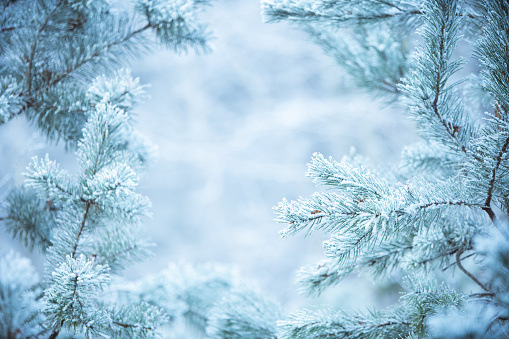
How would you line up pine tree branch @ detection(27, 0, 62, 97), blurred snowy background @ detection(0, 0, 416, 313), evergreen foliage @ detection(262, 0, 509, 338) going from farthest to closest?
blurred snowy background @ detection(0, 0, 416, 313) → pine tree branch @ detection(27, 0, 62, 97) → evergreen foliage @ detection(262, 0, 509, 338)

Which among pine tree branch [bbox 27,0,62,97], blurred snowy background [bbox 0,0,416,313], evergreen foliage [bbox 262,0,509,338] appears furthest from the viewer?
blurred snowy background [bbox 0,0,416,313]

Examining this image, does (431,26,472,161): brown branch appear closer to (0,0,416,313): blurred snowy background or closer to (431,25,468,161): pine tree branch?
(431,25,468,161): pine tree branch

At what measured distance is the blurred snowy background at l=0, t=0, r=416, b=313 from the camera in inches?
136

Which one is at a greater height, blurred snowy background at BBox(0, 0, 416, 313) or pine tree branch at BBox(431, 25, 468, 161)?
blurred snowy background at BBox(0, 0, 416, 313)

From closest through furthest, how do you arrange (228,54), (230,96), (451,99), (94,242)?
(451,99) < (94,242) < (228,54) < (230,96)

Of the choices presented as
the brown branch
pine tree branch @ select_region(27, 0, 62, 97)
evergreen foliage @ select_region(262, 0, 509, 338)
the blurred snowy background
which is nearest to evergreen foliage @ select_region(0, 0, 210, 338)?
pine tree branch @ select_region(27, 0, 62, 97)

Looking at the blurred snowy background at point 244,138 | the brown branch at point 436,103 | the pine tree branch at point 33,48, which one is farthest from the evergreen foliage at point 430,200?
the blurred snowy background at point 244,138

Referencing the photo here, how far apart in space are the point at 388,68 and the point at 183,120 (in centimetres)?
287

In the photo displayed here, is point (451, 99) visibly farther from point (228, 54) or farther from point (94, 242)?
point (228, 54)

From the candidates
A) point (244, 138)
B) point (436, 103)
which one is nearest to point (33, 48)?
point (436, 103)

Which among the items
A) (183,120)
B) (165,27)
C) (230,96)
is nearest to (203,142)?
(183,120)

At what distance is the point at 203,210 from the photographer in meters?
3.71

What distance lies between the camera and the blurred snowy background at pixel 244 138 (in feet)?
11.3

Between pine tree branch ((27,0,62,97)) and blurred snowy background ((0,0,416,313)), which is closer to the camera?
pine tree branch ((27,0,62,97))
